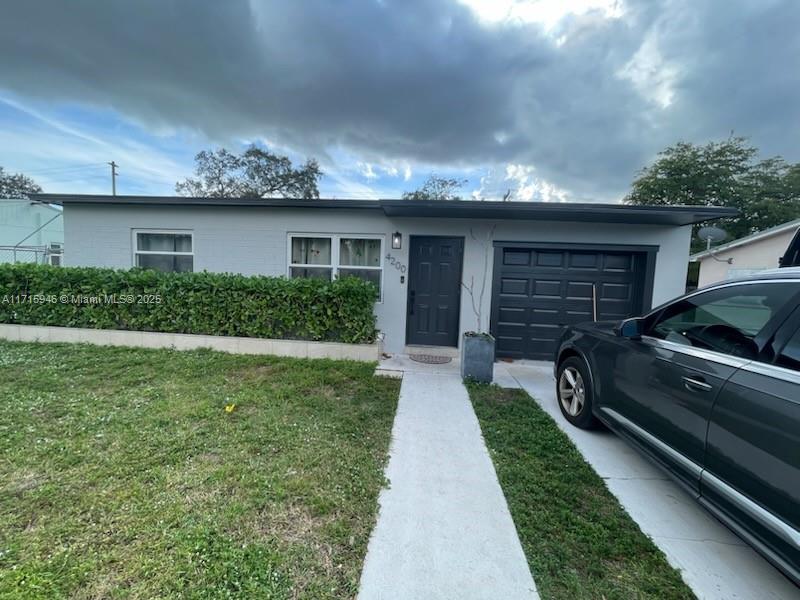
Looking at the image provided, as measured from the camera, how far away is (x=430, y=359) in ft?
19.0

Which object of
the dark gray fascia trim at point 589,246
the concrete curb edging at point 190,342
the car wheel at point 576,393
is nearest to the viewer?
the car wheel at point 576,393

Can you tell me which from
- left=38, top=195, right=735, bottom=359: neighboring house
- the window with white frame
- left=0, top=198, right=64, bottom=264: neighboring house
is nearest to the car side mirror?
left=38, top=195, right=735, bottom=359: neighboring house

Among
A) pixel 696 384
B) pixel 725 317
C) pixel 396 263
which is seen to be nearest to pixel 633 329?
pixel 725 317

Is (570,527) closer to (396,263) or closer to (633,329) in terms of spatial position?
(633,329)

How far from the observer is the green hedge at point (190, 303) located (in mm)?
5539

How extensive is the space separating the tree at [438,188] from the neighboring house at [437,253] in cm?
1983

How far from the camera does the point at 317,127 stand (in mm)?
11867

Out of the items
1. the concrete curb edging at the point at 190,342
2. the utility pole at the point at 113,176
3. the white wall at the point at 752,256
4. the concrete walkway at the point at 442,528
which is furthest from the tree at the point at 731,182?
the utility pole at the point at 113,176

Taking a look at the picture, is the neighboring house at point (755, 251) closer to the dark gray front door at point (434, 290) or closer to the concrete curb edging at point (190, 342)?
the dark gray front door at point (434, 290)

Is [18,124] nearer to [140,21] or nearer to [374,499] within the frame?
[140,21]

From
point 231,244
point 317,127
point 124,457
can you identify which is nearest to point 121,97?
point 317,127

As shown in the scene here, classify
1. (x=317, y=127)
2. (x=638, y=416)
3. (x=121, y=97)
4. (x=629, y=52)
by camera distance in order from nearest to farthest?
(x=638, y=416)
(x=629, y=52)
(x=121, y=97)
(x=317, y=127)

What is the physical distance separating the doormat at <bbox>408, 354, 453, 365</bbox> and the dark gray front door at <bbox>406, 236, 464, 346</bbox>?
18.0 inches

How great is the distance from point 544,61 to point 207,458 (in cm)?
1005
